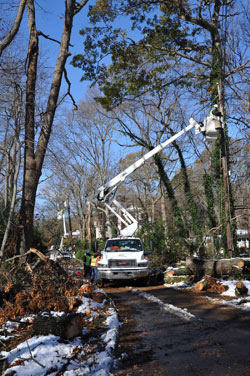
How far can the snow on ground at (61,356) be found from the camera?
165 inches

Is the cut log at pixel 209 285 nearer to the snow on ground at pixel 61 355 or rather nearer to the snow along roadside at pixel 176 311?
the snow along roadside at pixel 176 311

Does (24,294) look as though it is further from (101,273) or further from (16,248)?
(101,273)

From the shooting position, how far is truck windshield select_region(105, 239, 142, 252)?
47.3 ft

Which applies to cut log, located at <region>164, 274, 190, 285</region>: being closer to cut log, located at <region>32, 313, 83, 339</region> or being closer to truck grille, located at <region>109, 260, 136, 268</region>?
truck grille, located at <region>109, 260, 136, 268</region>

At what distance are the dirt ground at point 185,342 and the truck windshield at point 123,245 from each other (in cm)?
578

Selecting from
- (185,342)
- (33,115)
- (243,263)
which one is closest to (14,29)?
(33,115)

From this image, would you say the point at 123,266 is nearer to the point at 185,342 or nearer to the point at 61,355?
the point at 185,342

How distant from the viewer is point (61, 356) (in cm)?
473

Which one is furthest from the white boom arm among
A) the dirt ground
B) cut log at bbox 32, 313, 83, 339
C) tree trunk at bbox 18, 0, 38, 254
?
cut log at bbox 32, 313, 83, 339

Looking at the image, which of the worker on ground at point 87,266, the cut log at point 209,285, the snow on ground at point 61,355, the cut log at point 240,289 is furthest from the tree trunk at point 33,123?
the cut log at point 240,289

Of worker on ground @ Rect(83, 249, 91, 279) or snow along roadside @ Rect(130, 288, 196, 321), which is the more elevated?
worker on ground @ Rect(83, 249, 91, 279)

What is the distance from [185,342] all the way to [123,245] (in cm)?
962

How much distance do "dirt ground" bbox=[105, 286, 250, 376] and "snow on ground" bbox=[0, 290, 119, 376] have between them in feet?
0.70

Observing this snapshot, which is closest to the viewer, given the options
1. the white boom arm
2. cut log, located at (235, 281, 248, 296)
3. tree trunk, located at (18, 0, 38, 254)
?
cut log, located at (235, 281, 248, 296)
